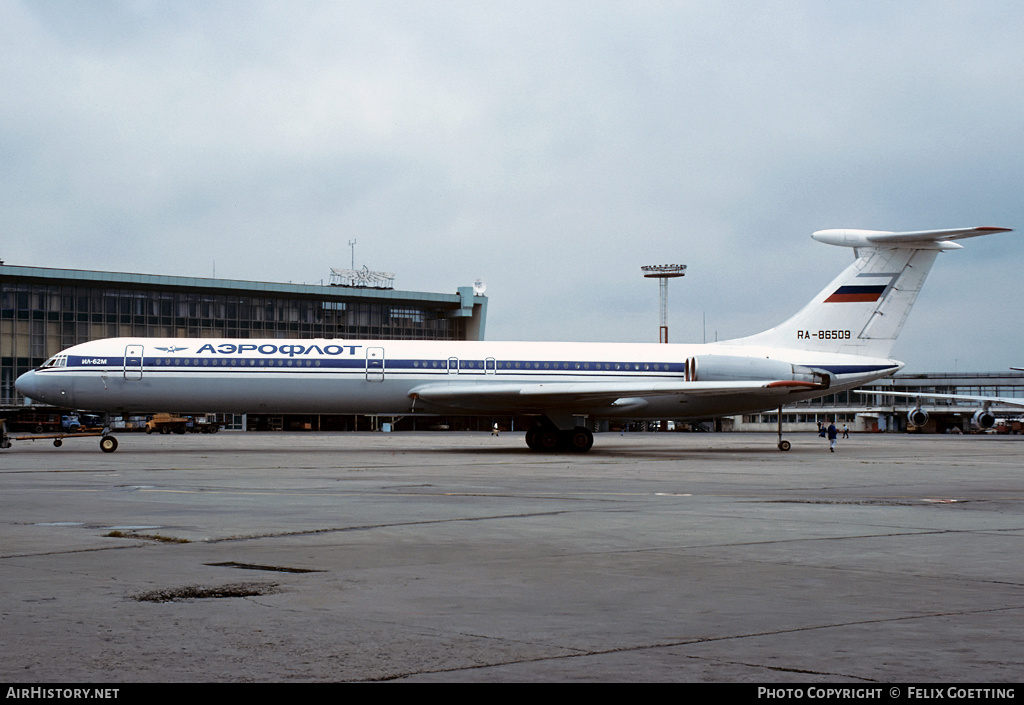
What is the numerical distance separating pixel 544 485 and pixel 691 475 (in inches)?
221

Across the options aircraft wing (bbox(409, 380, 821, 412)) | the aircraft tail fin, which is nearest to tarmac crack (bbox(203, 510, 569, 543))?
aircraft wing (bbox(409, 380, 821, 412))

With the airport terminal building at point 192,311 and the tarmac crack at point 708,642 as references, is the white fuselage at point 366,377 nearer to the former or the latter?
the tarmac crack at point 708,642

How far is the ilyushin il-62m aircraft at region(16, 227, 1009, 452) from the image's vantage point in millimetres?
37781

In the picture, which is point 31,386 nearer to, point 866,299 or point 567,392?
point 567,392

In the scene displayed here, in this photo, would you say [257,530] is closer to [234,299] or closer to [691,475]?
[691,475]

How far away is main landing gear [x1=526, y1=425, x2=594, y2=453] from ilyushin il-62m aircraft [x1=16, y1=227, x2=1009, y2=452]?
0.05 metres

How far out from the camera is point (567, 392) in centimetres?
3788

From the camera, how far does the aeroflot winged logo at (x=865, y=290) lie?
42.3m

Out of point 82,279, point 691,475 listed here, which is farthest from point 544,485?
point 82,279

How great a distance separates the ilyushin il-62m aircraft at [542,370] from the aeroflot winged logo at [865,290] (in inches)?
1.7

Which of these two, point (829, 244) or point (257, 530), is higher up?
point (829, 244)

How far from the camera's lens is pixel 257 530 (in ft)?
41.7

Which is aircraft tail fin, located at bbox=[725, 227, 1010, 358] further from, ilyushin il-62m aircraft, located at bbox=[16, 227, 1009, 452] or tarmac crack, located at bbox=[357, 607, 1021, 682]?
tarmac crack, located at bbox=[357, 607, 1021, 682]
